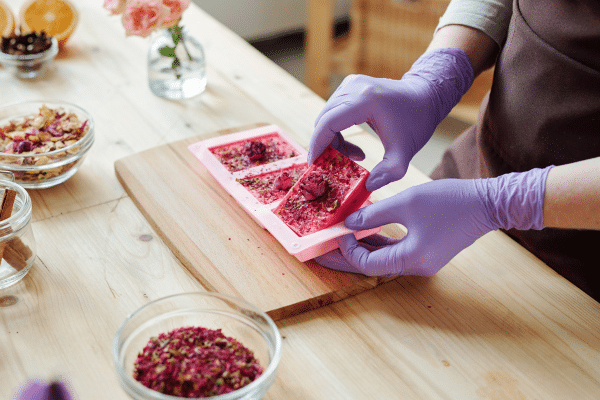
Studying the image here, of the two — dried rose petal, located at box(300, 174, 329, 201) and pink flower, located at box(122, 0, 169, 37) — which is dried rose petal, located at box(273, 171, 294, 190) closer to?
dried rose petal, located at box(300, 174, 329, 201)

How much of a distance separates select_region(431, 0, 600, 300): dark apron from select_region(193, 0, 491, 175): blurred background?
179 centimetres

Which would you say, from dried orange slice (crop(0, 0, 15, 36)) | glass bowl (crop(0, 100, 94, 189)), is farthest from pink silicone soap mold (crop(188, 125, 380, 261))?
dried orange slice (crop(0, 0, 15, 36))

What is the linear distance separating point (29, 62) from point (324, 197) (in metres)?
1.12

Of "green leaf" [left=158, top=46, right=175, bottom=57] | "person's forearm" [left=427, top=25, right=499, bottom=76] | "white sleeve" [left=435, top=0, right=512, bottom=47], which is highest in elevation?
"white sleeve" [left=435, top=0, right=512, bottom=47]

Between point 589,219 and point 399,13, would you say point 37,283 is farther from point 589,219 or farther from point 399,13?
point 399,13

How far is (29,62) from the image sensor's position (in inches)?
66.9

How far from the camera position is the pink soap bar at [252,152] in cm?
135

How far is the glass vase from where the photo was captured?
1.62m

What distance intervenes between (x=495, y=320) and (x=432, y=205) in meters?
0.25

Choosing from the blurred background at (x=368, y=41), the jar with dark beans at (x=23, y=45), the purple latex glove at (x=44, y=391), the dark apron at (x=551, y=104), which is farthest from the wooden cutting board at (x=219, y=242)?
the blurred background at (x=368, y=41)

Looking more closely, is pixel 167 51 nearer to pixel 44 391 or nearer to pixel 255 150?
pixel 255 150

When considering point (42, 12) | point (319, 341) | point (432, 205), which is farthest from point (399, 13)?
point (319, 341)

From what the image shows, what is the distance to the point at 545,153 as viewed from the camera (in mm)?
1276

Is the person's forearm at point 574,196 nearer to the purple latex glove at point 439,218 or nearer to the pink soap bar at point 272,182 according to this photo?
the purple latex glove at point 439,218
